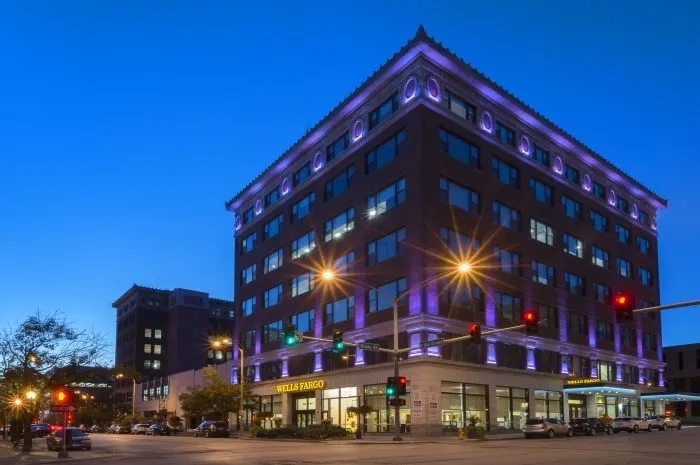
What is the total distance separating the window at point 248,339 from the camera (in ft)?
284

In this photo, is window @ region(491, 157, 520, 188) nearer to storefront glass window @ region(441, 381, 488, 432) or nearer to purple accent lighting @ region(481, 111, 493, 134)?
purple accent lighting @ region(481, 111, 493, 134)

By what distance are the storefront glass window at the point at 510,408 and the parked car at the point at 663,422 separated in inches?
513

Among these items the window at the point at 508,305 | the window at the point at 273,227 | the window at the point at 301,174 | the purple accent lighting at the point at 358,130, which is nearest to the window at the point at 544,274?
the window at the point at 508,305

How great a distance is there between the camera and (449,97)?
6097 centimetres

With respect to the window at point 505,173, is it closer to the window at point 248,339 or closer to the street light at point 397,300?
the street light at point 397,300

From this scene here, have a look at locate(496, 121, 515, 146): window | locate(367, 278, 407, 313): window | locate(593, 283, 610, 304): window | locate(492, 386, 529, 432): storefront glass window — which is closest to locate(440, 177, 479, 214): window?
locate(496, 121, 515, 146): window

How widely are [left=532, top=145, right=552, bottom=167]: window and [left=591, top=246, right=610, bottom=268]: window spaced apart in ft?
40.4

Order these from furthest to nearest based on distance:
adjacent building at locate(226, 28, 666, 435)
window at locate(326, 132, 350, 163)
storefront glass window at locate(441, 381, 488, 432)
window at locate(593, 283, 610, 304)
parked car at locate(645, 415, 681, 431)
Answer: window at locate(593, 283, 610, 304) < window at locate(326, 132, 350, 163) < parked car at locate(645, 415, 681, 431) < adjacent building at locate(226, 28, 666, 435) < storefront glass window at locate(441, 381, 488, 432)

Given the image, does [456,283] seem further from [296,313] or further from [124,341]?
[124,341]

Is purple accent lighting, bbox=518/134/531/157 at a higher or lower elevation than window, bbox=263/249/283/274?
higher

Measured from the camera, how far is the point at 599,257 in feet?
259

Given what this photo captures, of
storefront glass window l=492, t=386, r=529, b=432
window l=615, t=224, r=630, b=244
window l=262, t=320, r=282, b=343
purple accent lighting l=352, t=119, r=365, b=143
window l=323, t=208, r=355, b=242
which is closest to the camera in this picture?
storefront glass window l=492, t=386, r=529, b=432

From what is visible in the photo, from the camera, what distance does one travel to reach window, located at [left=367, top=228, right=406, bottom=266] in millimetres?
59250

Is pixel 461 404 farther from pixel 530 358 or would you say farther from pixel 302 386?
pixel 302 386
